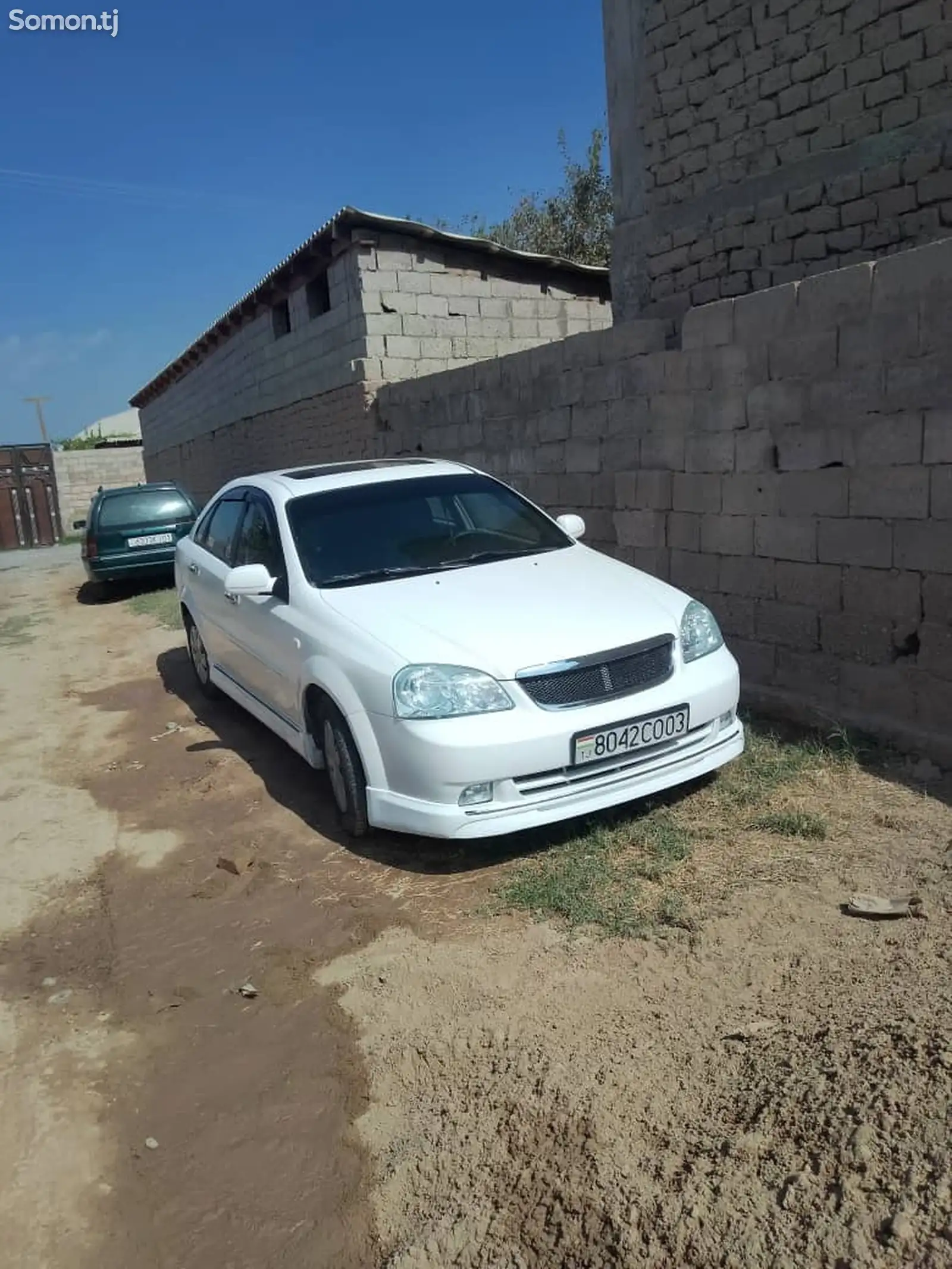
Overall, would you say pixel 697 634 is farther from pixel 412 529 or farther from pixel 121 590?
pixel 121 590

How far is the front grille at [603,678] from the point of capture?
3.71 meters

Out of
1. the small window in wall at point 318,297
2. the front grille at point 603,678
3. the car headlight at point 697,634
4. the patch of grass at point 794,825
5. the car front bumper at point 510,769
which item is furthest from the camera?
the small window in wall at point 318,297

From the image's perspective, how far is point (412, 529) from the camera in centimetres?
497

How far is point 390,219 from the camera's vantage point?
1096 centimetres

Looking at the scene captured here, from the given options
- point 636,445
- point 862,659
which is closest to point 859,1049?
point 862,659

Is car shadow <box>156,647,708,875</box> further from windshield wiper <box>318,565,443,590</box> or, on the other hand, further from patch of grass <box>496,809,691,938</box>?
windshield wiper <box>318,565,443,590</box>

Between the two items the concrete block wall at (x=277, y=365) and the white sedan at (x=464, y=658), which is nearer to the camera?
the white sedan at (x=464, y=658)

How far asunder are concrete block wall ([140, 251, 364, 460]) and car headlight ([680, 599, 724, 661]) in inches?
321

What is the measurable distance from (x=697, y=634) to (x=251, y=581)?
221 cm

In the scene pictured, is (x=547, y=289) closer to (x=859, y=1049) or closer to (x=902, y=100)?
(x=902, y=100)

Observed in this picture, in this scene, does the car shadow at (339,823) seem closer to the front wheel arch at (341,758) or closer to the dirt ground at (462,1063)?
the dirt ground at (462,1063)

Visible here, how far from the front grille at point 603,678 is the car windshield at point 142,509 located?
35.7 ft

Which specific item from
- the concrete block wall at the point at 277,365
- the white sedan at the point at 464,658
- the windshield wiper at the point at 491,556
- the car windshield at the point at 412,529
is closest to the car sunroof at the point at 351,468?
the white sedan at the point at 464,658

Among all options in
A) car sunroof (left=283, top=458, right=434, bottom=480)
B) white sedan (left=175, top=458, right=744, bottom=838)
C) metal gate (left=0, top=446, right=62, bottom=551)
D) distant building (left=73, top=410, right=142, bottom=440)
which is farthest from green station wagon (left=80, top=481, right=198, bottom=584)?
distant building (left=73, top=410, right=142, bottom=440)
